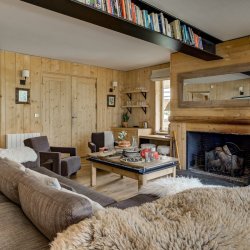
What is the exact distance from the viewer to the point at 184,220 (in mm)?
871

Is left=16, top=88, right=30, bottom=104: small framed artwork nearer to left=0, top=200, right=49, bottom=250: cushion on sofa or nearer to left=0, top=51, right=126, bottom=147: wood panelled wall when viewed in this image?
left=0, top=51, right=126, bottom=147: wood panelled wall

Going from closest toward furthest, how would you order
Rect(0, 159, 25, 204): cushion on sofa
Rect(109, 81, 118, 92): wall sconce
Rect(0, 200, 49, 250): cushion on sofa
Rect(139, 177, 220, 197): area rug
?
Rect(0, 200, 49, 250): cushion on sofa, Rect(0, 159, 25, 204): cushion on sofa, Rect(139, 177, 220, 197): area rug, Rect(109, 81, 118, 92): wall sconce

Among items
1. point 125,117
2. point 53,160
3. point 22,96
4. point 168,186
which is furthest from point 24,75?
point 168,186

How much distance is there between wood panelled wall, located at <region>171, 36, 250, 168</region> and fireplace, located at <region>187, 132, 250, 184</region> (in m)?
0.21

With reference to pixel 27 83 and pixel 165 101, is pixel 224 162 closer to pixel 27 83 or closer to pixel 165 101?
pixel 165 101

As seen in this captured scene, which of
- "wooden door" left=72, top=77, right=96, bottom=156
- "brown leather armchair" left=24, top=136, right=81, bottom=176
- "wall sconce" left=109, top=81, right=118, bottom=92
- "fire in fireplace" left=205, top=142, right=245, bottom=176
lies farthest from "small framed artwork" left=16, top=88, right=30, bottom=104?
"fire in fireplace" left=205, top=142, right=245, bottom=176

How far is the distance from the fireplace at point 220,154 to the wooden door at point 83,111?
2.70 meters

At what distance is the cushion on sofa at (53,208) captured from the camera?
3.13ft

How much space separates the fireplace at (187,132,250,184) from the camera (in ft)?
12.8

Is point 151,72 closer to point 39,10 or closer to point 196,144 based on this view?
point 196,144

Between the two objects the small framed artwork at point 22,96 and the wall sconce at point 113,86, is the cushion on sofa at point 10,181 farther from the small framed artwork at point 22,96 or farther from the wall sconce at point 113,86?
the wall sconce at point 113,86

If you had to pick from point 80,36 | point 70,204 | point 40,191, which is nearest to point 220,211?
point 70,204

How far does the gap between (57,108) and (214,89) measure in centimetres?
345

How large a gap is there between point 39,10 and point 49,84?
2568 millimetres
